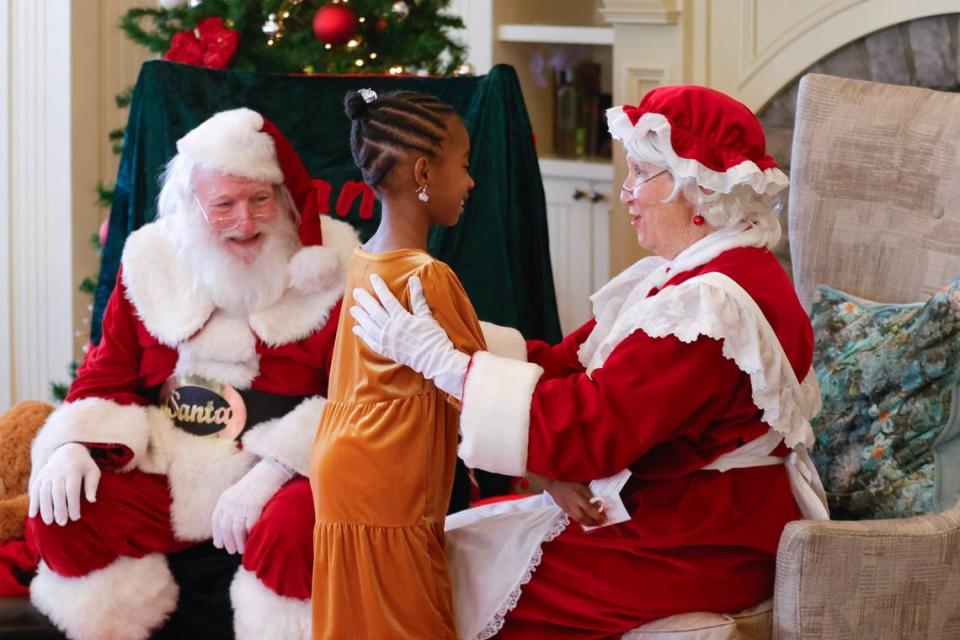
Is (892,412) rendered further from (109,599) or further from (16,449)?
(16,449)

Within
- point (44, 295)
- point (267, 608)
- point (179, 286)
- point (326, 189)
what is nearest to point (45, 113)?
point (44, 295)

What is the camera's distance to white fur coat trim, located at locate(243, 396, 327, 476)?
248cm

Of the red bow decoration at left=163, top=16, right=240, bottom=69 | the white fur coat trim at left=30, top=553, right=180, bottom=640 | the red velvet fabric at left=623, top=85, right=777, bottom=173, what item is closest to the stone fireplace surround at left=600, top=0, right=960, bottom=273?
the red bow decoration at left=163, top=16, right=240, bottom=69

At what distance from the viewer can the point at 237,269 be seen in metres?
2.58

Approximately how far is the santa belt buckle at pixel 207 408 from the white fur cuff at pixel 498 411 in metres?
0.80

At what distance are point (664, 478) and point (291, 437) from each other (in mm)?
794

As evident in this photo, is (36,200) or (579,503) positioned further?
(36,200)

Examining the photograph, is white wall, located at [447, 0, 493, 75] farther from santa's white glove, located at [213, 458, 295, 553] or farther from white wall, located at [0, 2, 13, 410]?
santa's white glove, located at [213, 458, 295, 553]

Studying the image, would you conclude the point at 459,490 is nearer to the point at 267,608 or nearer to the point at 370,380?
the point at 267,608

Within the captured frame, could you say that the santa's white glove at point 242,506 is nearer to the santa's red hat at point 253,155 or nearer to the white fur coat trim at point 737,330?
the santa's red hat at point 253,155

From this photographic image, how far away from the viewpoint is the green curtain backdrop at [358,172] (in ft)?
10.8

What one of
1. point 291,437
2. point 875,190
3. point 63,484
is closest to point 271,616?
point 291,437

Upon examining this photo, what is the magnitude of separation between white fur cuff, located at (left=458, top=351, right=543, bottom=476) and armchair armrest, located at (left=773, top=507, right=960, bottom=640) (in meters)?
0.42

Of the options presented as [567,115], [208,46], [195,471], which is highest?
[208,46]
